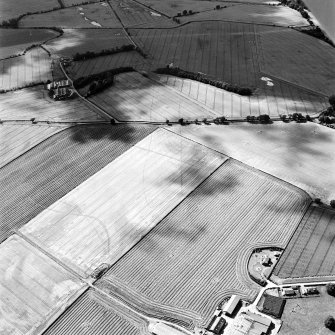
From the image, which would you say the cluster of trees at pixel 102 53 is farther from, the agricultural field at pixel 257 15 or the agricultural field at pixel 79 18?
the agricultural field at pixel 257 15

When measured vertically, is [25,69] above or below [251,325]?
above

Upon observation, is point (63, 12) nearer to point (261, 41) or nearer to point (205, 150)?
point (261, 41)

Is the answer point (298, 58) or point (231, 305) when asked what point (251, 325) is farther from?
point (298, 58)

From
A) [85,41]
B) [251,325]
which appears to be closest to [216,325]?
[251,325]

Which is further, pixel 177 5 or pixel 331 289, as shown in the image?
pixel 177 5

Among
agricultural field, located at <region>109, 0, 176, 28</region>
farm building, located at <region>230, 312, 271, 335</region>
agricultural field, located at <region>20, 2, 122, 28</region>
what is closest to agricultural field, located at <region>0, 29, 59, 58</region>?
agricultural field, located at <region>20, 2, 122, 28</region>

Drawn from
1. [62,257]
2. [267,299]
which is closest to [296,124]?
[267,299]
